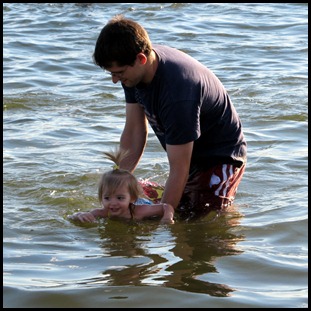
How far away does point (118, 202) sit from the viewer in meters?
6.58

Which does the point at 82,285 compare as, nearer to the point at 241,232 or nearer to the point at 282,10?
the point at 241,232

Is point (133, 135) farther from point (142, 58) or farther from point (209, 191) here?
point (142, 58)

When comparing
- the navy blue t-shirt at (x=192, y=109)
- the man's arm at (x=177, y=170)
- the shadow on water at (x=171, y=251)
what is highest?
the navy blue t-shirt at (x=192, y=109)

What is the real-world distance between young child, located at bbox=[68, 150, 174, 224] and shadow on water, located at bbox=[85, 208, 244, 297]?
77mm

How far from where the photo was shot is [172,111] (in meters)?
5.96

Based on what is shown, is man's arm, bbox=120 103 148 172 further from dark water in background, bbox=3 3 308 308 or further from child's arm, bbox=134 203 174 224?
dark water in background, bbox=3 3 308 308

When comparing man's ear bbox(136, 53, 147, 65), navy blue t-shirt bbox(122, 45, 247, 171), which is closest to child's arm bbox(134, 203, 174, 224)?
navy blue t-shirt bbox(122, 45, 247, 171)

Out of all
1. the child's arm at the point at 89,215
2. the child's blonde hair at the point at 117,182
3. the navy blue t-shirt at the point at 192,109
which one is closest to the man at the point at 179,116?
the navy blue t-shirt at the point at 192,109

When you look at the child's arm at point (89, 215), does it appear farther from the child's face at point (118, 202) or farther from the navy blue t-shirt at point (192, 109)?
the navy blue t-shirt at point (192, 109)

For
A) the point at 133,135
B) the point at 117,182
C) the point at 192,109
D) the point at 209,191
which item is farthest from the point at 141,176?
the point at 192,109

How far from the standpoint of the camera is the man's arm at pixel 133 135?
6832mm

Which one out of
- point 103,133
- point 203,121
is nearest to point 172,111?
point 203,121

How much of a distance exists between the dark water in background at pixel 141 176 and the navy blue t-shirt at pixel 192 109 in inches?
20.7

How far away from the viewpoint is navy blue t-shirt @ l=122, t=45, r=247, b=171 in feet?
19.6
